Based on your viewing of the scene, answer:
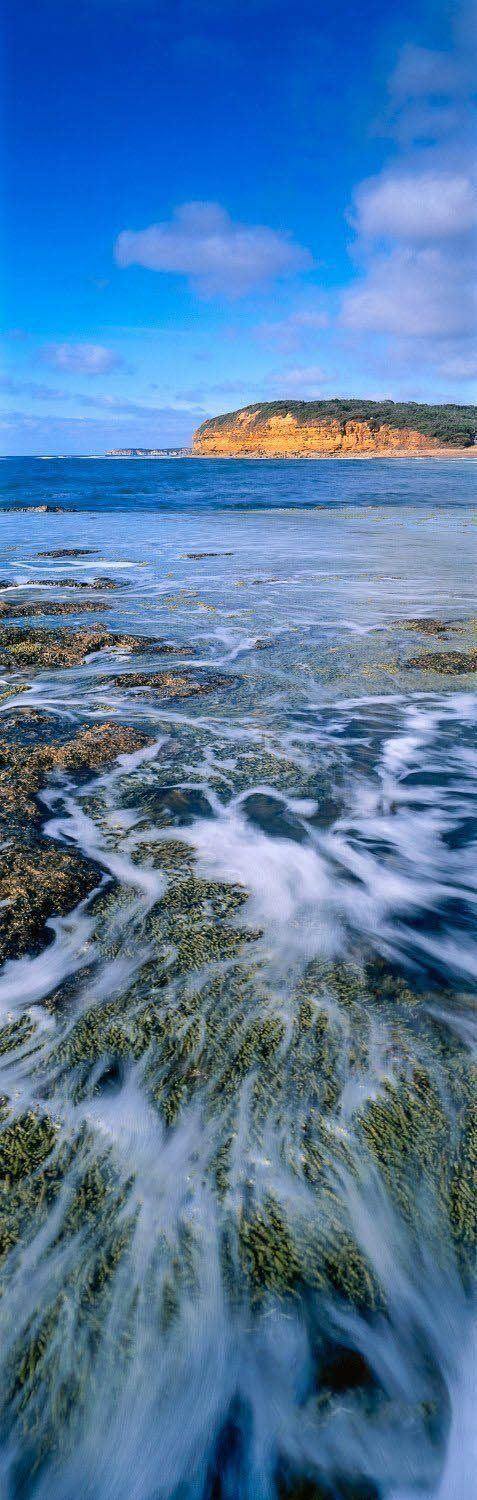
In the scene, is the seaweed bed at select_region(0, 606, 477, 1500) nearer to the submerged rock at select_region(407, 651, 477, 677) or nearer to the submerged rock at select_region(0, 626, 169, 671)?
the submerged rock at select_region(407, 651, 477, 677)

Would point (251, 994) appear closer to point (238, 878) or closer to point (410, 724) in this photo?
point (238, 878)

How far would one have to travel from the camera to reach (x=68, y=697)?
5.18 meters

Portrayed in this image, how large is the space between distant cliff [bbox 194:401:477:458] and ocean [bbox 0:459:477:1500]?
102569mm

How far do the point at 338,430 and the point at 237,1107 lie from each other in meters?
106

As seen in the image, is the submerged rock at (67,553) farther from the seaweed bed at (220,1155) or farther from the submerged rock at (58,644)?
the seaweed bed at (220,1155)

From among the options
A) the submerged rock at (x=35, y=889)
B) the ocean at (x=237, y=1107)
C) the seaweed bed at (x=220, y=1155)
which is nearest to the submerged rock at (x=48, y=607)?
the ocean at (x=237, y=1107)

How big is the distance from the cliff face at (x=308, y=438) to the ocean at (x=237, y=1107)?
102 metres

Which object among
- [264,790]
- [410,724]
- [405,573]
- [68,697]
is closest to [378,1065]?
[264,790]

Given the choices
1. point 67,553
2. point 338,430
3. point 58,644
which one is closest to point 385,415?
point 338,430

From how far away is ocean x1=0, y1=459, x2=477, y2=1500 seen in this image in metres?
1.31

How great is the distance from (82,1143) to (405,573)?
10116 millimetres

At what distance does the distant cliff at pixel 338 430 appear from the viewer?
9362 centimetres

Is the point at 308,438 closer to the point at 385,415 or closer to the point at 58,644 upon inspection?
the point at 385,415

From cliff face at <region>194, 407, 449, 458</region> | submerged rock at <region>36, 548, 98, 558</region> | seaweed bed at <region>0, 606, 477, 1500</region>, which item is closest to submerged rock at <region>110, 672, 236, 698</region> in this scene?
seaweed bed at <region>0, 606, 477, 1500</region>
